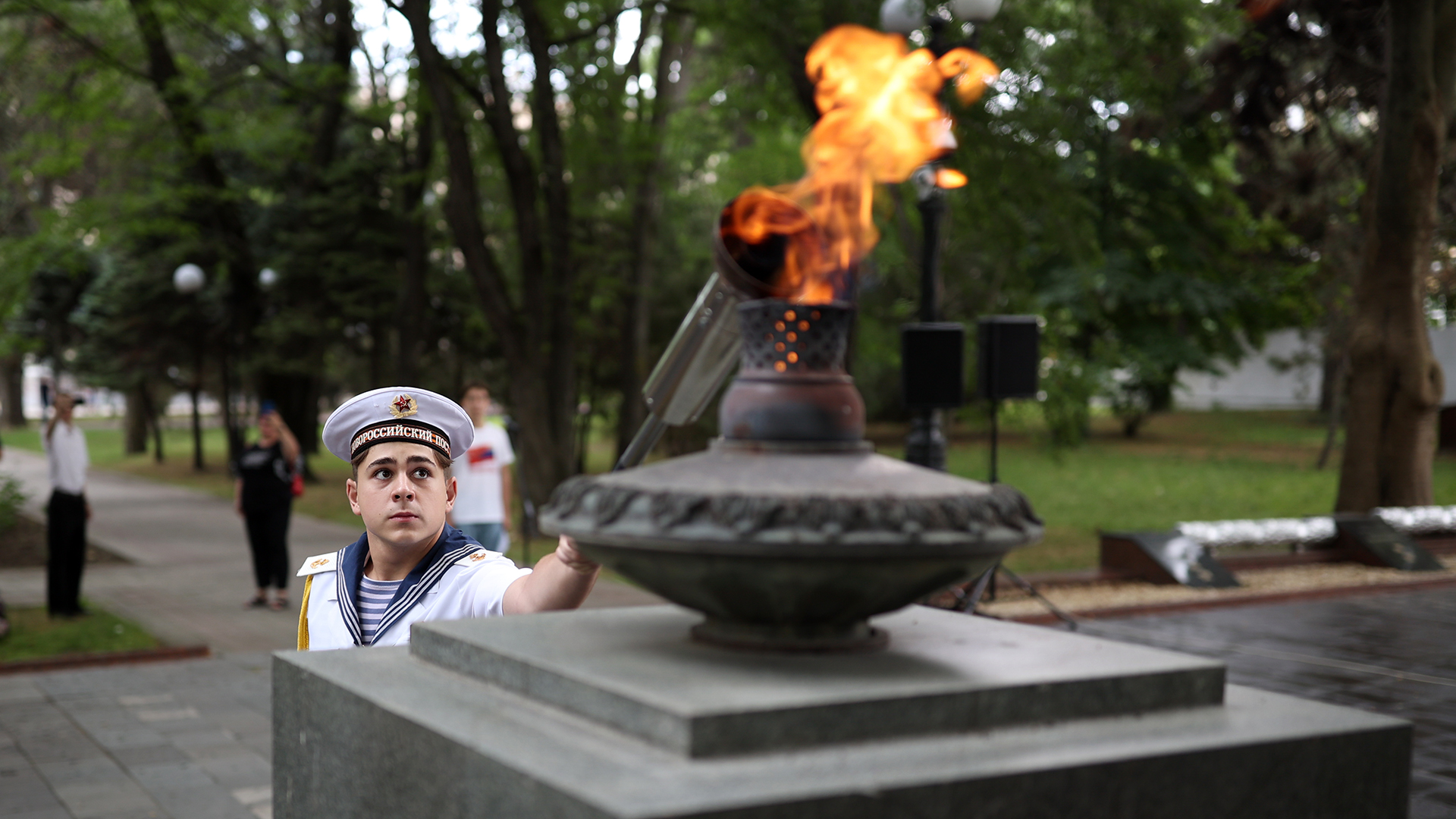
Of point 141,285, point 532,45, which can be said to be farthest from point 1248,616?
point 141,285

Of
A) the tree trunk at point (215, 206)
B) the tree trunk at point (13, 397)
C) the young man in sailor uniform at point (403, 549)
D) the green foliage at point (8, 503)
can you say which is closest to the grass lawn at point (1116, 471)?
the tree trunk at point (215, 206)

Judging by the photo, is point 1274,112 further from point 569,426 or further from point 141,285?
point 141,285

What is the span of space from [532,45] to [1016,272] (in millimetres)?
9148

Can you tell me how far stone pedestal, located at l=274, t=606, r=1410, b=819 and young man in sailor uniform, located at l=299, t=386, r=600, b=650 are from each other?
456mm

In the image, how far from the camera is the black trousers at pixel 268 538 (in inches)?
450

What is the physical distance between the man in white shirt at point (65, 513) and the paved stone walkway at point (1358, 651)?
27.0ft

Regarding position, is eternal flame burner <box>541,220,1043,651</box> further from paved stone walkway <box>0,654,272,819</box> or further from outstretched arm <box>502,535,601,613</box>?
paved stone walkway <box>0,654,272,819</box>

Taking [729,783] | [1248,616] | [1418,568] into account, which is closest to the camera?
[729,783]

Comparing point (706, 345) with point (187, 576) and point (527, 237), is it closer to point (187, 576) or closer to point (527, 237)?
point (187, 576)

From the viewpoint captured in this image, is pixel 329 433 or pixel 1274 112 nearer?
pixel 329 433

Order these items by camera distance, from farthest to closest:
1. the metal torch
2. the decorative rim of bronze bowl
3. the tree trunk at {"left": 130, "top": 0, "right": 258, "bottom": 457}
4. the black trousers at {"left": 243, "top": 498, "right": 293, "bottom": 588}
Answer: the tree trunk at {"left": 130, "top": 0, "right": 258, "bottom": 457}
the black trousers at {"left": 243, "top": 498, "right": 293, "bottom": 588}
the metal torch
the decorative rim of bronze bowl

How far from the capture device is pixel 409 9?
14.6 metres

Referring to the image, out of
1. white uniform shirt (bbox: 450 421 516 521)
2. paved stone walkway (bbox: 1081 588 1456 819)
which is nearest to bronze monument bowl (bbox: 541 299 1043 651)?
paved stone walkway (bbox: 1081 588 1456 819)

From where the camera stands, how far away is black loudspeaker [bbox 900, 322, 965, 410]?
404 inches
